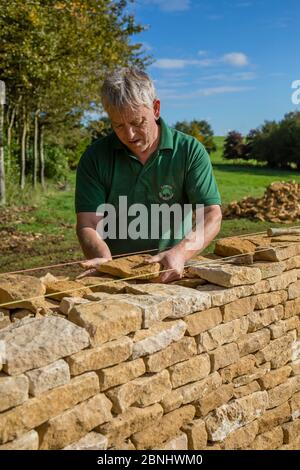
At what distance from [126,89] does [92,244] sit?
1.06m

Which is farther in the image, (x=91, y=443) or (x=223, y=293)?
(x=223, y=293)

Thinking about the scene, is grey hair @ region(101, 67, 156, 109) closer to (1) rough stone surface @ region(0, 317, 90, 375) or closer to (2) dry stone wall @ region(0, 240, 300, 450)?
(2) dry stone wall @ region(0, 240, 300, 450)

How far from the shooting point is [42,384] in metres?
2.34

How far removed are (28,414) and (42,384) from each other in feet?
0.44

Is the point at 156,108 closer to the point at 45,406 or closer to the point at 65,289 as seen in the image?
the point at 65,289

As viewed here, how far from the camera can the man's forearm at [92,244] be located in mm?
3775

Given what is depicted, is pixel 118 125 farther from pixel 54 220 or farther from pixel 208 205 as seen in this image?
pixel 54 220

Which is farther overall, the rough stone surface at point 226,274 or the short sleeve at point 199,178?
the short sleeve at point 199,178

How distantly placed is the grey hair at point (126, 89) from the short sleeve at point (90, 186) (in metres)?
0.48

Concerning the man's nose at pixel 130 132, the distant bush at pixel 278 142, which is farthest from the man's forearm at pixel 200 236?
the distant bush at pixel 278 142

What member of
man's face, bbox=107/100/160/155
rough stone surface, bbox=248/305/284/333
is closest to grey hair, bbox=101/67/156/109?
man's face, bbox=107/100/160/155

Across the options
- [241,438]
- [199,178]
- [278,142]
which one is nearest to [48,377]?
[241,438]

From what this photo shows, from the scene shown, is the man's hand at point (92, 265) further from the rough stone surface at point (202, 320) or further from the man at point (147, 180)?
the rough stone surface at point (202, 320)

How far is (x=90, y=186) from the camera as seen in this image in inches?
153
